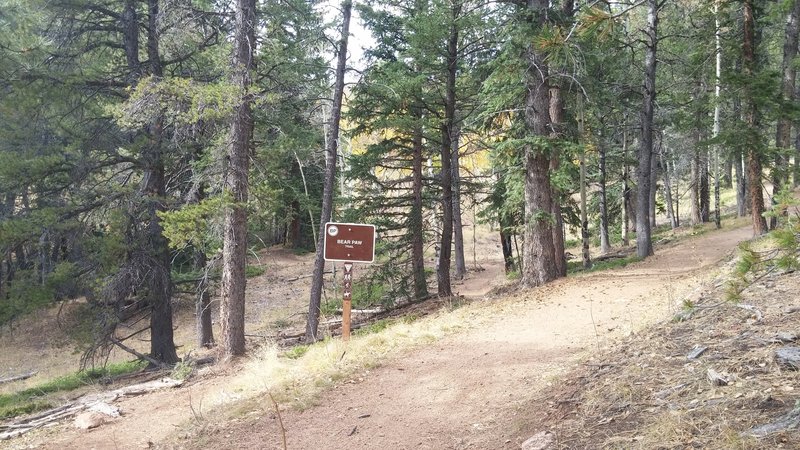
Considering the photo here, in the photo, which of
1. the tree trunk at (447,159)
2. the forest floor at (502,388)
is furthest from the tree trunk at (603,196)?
the forest floor at (502,388)

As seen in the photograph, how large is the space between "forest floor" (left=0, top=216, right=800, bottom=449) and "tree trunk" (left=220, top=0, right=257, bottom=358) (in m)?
0.83

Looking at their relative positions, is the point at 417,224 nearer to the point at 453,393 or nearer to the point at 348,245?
the point at 348,245

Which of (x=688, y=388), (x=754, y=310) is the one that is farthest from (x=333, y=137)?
(x=688, y=388)

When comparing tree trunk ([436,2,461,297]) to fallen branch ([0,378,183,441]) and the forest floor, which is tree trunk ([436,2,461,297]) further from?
fallen branch ([0,378,183,441])

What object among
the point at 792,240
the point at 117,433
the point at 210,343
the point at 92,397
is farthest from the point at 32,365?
the point at 792,240

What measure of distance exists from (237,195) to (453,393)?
6238 mm

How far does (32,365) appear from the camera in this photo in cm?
2000

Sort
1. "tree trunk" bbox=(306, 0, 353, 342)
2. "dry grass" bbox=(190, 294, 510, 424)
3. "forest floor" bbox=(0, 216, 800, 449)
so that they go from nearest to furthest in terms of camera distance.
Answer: "forest floor" bbox=(0, 216, 800, 449) → "dry grass" bbox=(190, 294, 510, 424) → "tree trunk" bbox=(306, 0, 353, 342)

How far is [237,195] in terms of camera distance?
35.0 ft


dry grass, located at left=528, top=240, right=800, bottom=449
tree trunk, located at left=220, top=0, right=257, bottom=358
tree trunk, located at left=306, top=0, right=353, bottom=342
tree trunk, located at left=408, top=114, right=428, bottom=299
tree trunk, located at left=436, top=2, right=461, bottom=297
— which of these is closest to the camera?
dry grass, located at left=528, top=240, right=800, bottom=449

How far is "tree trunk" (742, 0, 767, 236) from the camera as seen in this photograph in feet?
44.3

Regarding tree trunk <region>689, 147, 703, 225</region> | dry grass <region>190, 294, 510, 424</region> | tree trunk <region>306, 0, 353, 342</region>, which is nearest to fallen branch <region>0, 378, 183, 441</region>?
dry grass <region>190, 294, 510, 424</region>

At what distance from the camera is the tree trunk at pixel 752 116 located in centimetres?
1351

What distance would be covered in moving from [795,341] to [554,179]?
8.73 metres
